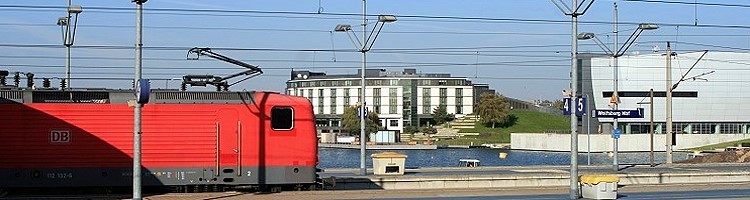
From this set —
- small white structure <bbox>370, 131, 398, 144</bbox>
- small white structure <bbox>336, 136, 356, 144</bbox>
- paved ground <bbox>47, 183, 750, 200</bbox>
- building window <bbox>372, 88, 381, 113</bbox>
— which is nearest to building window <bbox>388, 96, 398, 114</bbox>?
building window <bbox>372, 88, 381, 113</bbox>

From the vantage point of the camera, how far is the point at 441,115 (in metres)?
178

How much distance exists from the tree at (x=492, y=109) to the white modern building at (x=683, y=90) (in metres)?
26.1

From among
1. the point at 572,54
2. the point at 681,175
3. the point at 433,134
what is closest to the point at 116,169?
the point at 572,54

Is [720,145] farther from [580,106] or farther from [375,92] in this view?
[580,106]

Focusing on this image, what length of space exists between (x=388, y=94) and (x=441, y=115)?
35.2 feet

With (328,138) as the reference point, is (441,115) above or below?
above

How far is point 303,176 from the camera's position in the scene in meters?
34.7

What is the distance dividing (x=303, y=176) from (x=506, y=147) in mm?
127604

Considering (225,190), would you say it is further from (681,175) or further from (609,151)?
(609,151)

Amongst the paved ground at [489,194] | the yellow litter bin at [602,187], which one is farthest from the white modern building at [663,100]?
the yellow litter bin at [602,187]

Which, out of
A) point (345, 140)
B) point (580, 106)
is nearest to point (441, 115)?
point (345, 140)

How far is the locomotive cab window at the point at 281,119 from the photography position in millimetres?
34188

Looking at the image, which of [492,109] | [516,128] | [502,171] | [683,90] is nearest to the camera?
[502,171]

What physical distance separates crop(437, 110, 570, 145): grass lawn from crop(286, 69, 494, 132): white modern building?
9211 mm
